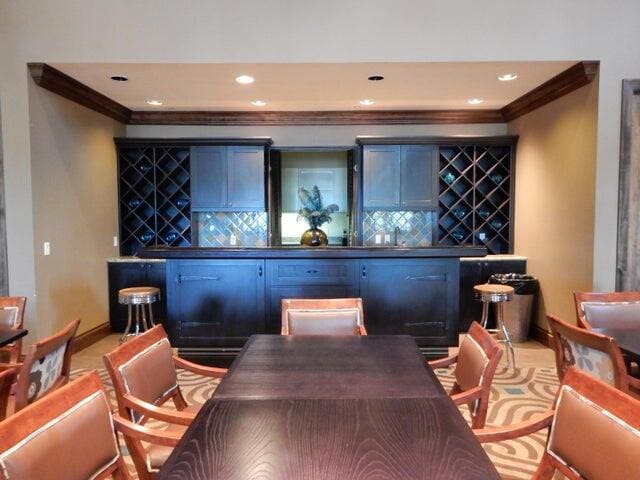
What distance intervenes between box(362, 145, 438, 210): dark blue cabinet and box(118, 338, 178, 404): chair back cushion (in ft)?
13.5

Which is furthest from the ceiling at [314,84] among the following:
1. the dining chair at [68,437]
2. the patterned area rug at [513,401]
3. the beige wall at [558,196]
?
the dining chair at [68,437]

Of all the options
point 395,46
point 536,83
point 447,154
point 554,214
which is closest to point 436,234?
point 447,154

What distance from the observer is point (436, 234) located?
592 cm

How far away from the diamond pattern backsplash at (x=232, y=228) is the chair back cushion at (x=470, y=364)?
439cm

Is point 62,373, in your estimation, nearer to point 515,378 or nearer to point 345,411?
point 345,411

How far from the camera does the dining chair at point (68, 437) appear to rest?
1037 millimetres

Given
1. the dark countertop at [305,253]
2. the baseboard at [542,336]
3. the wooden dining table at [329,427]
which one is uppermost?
the dark countertop at [305,253]

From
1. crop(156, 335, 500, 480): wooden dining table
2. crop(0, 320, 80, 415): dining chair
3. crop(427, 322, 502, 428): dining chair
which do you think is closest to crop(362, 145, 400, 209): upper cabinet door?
crop(427, 322, 502, 428): dining chair

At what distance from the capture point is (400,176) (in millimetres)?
5688

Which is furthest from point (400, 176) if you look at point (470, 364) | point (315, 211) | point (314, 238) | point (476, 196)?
point (470, 364)

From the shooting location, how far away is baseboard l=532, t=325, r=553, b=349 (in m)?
4.65

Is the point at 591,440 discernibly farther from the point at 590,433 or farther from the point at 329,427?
the point at 329,427

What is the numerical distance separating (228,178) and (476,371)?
14.9 feet

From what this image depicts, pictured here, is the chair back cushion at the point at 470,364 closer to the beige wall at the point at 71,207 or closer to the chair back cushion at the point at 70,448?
the chair back cushion at the point at 70,448
